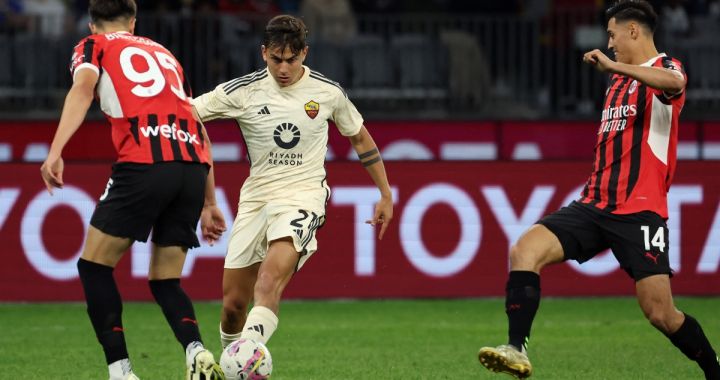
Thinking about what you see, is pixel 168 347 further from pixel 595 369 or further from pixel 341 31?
pixel 341 31

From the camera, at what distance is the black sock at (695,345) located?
6.89 meters

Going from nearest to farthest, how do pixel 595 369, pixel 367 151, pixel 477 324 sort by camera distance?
1. pixel 367 151
2. pixel 595 369
3. pixel 477 324

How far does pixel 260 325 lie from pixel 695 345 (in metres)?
2.16

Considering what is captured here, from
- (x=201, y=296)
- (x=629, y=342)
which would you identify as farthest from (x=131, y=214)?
(x=201, y=296)

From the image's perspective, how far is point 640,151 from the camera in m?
7.06

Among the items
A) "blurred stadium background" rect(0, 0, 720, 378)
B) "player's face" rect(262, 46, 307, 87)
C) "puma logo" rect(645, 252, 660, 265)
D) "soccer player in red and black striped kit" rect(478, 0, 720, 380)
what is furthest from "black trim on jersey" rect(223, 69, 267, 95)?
"blurred stadium background" rect(0, 0, 720, 378)

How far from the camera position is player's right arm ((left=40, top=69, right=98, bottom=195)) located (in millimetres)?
6422

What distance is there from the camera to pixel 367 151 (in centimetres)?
761

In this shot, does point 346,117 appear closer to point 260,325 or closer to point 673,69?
point 260,325

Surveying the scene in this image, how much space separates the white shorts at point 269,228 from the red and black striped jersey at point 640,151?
145 cm

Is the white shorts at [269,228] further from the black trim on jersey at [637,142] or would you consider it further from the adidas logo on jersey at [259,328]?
the black trim on jersey at [637,142]

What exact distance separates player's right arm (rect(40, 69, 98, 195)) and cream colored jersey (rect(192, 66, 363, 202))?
0.83 m

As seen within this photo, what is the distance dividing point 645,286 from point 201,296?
5.70m

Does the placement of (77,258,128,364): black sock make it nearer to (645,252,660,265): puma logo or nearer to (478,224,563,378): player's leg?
(478,224,563,378): player's leg
